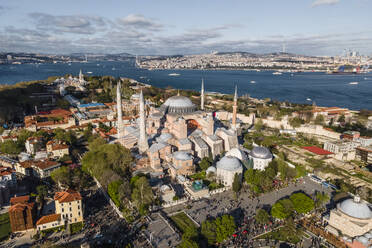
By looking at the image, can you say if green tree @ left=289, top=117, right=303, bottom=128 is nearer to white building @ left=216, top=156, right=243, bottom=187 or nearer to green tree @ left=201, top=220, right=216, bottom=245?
white building @ left=216, top=156, right=243, bottom=187

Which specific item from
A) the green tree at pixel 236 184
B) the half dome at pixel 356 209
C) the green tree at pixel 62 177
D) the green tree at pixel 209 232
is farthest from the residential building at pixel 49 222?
the half dome at pixel 356 209

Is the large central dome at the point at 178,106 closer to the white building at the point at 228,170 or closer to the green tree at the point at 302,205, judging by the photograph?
the white building at the point at 228,170

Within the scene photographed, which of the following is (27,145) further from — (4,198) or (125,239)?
(125,239)

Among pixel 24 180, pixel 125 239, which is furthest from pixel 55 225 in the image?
pixel 24 180

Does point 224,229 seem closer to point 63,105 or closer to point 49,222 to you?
point 49,222

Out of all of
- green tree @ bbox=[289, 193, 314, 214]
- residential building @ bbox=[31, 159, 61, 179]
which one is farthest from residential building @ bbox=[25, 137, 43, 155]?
green tree @ bbox=[289, 193, 314, 214]
